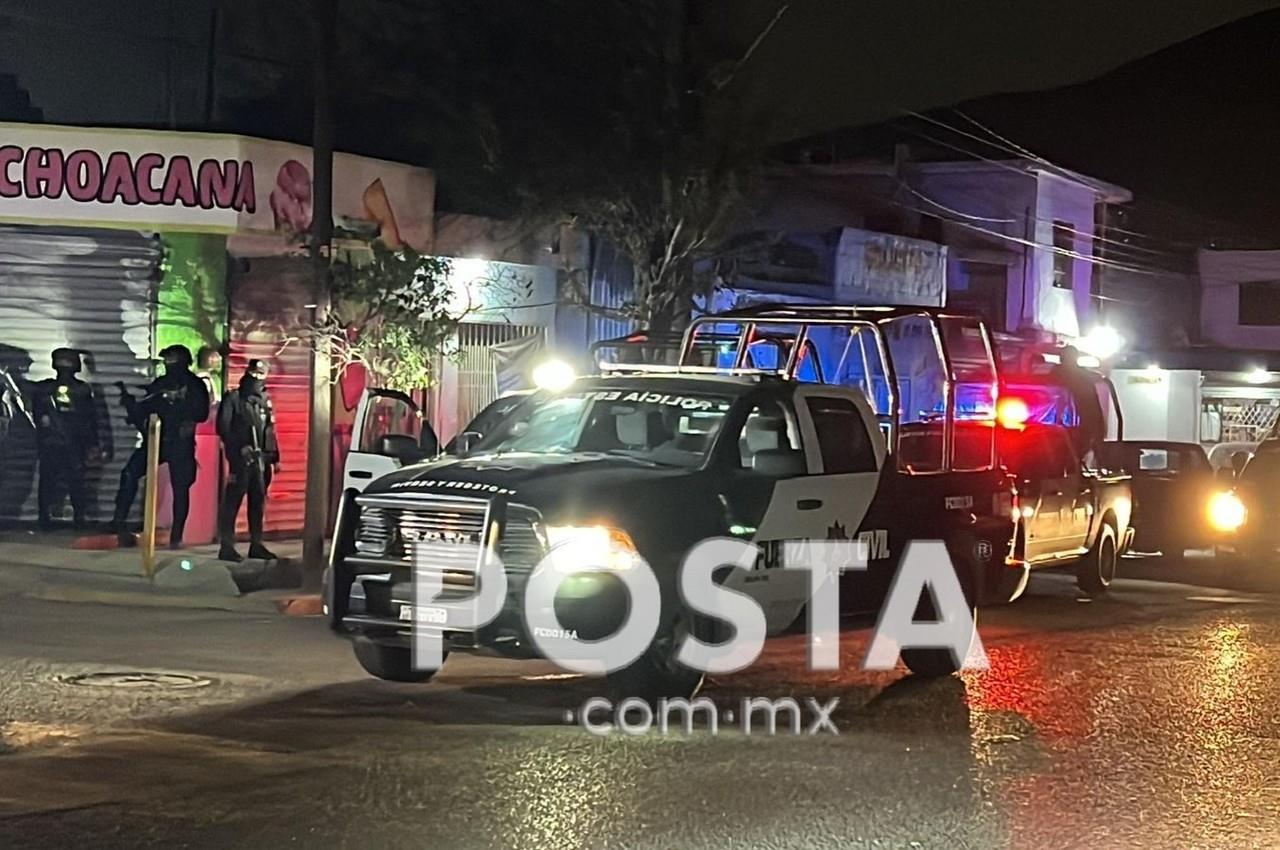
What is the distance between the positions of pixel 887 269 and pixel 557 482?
70.5 ft

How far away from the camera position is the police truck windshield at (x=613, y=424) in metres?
11.8

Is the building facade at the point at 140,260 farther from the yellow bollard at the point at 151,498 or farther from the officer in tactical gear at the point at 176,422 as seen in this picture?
the yellow bollard at the point at 151,498

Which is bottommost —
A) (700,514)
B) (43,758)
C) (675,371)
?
(43,758)

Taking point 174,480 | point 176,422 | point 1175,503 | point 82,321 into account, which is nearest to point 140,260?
point 82,321

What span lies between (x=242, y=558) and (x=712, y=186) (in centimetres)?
620

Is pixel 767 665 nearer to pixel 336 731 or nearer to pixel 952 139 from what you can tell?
pixel 336 731

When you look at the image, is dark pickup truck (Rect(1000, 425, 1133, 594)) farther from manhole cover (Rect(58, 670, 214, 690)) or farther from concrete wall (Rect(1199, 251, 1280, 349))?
concrete wall (Rect(1199, 251, 1280, 349))

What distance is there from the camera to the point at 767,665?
1297 cm

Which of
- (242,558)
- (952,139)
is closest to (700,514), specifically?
(242,558)

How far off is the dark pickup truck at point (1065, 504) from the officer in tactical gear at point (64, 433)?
9172 millimetres

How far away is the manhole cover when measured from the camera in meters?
11.4

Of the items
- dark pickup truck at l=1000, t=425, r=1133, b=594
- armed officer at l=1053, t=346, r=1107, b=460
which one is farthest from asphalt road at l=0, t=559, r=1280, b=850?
armed officer at l=1053, t=346, r=1107, b=460

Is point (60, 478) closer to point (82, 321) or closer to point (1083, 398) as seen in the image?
point (82, 321)

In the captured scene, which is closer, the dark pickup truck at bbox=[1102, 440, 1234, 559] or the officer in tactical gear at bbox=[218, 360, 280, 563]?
the officer in tactical gear at bbox=[218, 360, 280, 563]
